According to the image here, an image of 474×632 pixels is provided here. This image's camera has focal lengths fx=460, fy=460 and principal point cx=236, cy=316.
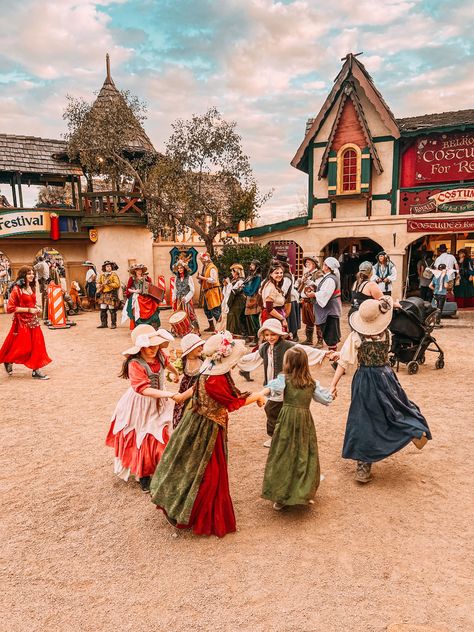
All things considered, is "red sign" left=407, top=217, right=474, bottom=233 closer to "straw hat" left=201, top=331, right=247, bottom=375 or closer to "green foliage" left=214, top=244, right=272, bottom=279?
"green foliage" left=214, top=244, right=272, bottom=279

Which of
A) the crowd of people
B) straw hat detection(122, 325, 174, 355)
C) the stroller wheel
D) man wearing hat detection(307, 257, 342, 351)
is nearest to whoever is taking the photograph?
the crowd of people

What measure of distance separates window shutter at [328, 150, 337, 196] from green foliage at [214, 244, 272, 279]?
2853 mm

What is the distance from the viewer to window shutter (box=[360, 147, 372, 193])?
14492mm

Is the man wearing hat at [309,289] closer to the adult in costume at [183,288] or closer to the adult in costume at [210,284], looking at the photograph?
the adult in costume at [210,284]

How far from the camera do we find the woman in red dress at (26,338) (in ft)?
24.4

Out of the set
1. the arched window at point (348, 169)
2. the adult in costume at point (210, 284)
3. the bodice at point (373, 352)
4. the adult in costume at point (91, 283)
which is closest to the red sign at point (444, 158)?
the arched window at point (348, 169)

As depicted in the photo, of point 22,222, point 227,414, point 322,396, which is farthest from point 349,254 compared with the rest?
point 227,414

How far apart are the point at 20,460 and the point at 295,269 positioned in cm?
1408

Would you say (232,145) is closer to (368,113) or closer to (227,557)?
(368,113)

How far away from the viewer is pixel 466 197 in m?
13.5

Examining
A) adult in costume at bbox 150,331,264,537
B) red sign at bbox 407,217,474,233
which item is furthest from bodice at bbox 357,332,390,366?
red sign at bbox 407,217,474,233

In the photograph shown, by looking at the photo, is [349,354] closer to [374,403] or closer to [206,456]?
[374,403]

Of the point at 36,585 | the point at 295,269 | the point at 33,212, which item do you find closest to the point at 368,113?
the point at 295,269

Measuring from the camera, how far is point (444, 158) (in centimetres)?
1392
